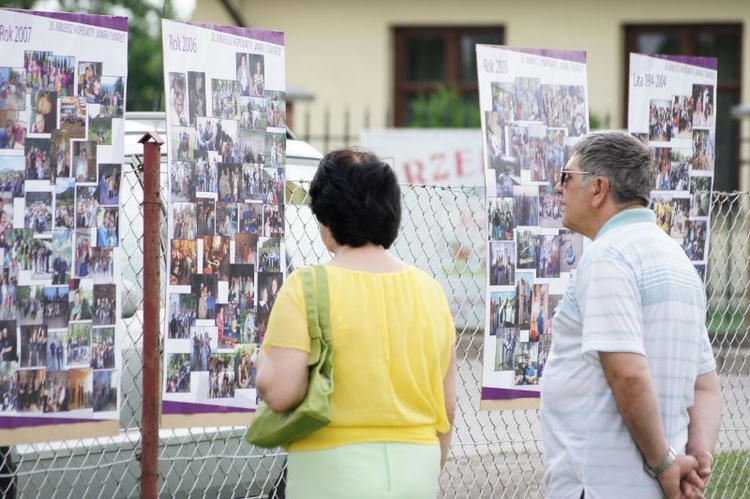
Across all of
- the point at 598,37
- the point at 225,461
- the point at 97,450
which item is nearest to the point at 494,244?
the point at 225,461

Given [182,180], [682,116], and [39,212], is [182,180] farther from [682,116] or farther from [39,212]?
[682,116]

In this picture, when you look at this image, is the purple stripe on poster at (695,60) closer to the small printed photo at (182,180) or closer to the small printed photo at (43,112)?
the small printed photo at (182,180)

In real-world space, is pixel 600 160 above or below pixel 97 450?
above

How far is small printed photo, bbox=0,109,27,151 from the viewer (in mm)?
3086

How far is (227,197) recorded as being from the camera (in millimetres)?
3469

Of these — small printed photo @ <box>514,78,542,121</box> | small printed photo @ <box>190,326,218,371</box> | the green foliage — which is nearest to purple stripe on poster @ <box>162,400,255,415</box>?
small printed photo @ <box>190,326,218,371</box>

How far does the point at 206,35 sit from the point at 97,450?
145 cm

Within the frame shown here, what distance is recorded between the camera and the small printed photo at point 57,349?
10.4ft

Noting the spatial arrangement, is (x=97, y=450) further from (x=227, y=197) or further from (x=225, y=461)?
(x=227, y=197)

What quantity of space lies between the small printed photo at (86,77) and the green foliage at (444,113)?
10.6 meters

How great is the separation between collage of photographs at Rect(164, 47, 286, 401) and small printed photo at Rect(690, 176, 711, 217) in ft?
6.32

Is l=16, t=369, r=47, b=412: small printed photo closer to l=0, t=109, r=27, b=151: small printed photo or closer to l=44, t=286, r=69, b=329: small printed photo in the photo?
l=44, t=286, r=69, b=329: small printed photo

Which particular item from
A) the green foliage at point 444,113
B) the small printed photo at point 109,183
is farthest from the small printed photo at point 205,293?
the green foliage at point 444,113

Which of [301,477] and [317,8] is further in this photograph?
[317,8]
